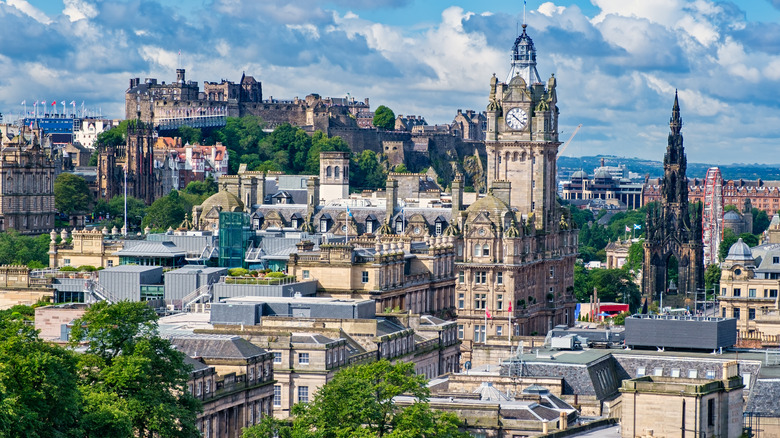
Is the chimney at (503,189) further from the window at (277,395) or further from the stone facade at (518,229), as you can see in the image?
the window at (277,395)

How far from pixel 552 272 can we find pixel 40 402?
104661 millimetres

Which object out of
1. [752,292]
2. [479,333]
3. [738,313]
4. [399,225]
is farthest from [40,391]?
[399,225]

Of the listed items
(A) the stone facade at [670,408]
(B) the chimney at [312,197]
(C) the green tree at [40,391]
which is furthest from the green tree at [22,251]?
(A) the stone facade at [670,408]

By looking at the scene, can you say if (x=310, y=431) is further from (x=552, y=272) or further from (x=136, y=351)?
(x=552, y=272)

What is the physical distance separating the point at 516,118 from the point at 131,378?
95918 mm

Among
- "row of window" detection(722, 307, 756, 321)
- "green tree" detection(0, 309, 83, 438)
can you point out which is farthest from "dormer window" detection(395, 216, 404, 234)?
"green tree" detection(0, 309, 83, 438)

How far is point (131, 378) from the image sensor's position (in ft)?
271

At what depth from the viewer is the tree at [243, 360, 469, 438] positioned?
8088 cm

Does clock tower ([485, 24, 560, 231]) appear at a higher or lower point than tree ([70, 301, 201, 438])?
higher

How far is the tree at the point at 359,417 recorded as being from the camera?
80875 mm

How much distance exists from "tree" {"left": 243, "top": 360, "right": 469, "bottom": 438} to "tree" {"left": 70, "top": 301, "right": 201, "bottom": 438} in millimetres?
4048

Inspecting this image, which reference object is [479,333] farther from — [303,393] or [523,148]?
[303,393]

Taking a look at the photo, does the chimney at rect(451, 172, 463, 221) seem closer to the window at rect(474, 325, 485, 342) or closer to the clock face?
the clock face

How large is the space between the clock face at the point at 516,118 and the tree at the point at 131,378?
89154mm
